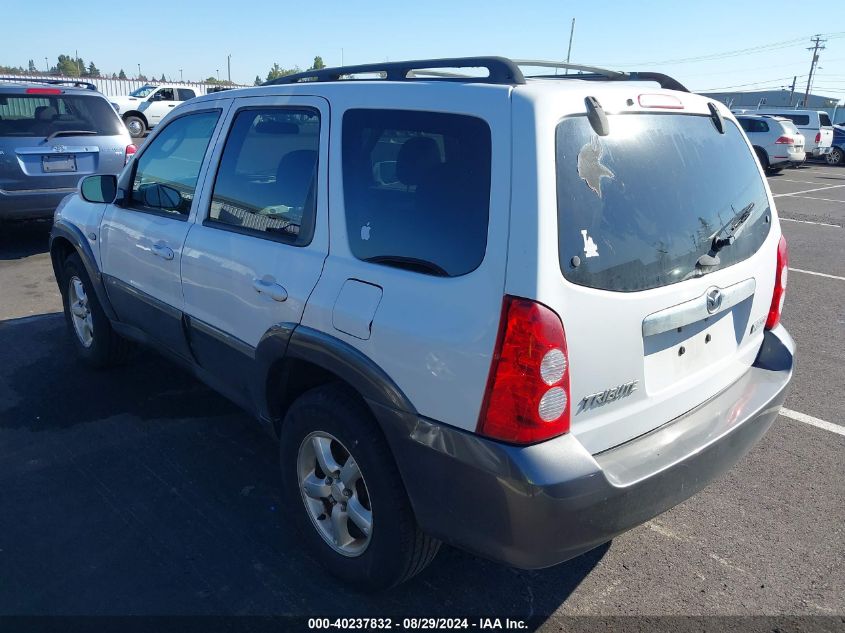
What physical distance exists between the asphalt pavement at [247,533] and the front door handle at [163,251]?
1.04m

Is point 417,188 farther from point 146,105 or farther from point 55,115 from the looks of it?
point 146,105

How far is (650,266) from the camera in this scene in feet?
7.52

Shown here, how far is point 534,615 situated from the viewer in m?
2.62

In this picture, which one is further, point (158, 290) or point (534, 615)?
point (158, 290)

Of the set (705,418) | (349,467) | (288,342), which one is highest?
(288,342)

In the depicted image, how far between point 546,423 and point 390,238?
0.84 m

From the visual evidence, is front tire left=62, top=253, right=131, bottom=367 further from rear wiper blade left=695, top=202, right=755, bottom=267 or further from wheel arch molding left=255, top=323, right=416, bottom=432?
rear wiper blade left=695, top=202, right=755, bottom=267

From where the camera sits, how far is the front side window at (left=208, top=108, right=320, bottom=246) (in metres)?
2.81

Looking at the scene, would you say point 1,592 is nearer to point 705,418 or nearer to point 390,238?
point 390,238

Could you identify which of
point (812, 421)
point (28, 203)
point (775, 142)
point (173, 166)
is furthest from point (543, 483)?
point (775, 142)

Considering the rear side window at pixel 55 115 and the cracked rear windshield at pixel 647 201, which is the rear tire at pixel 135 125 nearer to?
the rear side window at pixel 55 115

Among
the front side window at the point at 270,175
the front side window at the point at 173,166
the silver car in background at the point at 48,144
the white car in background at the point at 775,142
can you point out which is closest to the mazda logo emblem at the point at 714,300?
the front side window at the point at 270,175

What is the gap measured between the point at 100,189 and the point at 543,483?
352 centimetres

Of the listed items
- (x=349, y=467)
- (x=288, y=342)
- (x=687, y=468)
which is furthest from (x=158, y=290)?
(x=687, y=468)
